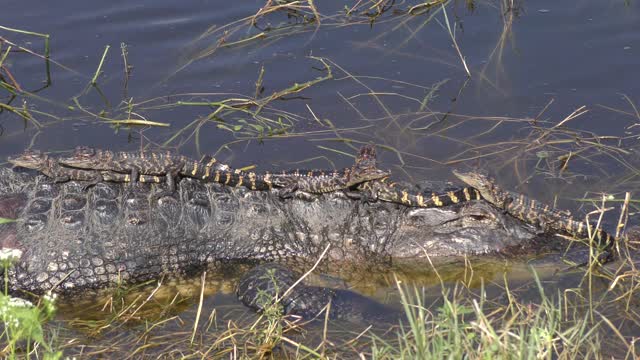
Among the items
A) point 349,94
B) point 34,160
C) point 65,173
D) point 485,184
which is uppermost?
point 34,160

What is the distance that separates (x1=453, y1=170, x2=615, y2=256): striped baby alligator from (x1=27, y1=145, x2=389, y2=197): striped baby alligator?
634mm

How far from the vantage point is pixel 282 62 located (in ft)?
29.5

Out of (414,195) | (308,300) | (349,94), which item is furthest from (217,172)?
(349,94)

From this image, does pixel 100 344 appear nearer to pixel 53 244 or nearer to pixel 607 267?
pixel 53 244

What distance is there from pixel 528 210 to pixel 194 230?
2289mm

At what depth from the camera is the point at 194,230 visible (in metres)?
6.50

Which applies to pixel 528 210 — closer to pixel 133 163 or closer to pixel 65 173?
pixel 133 163

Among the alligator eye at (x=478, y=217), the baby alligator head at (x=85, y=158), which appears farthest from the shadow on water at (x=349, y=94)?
the baby alligator head at (x=85, y=158)

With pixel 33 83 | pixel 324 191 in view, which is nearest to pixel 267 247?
pixel 324 191

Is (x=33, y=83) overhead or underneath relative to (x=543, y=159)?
overhead

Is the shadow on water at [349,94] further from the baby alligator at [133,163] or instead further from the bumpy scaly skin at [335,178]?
the baby alligator at [133,163]

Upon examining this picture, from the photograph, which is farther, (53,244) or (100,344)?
(53,244)

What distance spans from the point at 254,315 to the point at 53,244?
1470mm

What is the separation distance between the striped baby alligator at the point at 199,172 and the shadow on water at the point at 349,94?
64 centimetres
